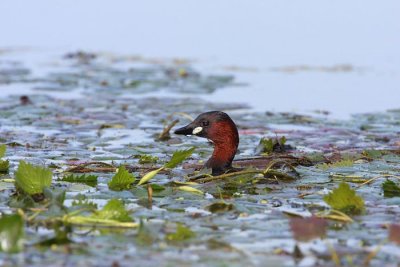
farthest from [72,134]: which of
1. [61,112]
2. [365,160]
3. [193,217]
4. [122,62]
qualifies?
[122,62]

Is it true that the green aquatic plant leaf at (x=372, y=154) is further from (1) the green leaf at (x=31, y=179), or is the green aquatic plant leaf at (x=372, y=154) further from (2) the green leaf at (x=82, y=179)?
(1) the green leaf at (x=31, y=179)

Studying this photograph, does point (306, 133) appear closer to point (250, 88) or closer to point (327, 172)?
point (327, 172)

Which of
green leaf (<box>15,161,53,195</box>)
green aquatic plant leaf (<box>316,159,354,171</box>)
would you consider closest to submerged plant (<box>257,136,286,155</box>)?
green aquatic plant leaf (<box>316,159,354,171</box>)

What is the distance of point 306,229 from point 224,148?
3280 mm

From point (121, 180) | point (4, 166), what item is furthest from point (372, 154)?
point (4, 166)

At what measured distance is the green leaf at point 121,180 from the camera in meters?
10.0

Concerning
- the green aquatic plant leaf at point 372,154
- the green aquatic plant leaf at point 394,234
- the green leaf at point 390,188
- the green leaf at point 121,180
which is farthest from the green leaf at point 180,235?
the green aquatic plant leaf at point 372,154

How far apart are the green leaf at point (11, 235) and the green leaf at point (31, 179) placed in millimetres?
1675

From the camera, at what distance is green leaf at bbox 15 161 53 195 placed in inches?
371

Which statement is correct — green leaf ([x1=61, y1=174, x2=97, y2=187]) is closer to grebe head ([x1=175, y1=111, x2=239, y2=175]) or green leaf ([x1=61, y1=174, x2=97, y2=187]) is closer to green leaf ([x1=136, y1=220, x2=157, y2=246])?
grebe head ([x1=175, y1=111, x2=239, y2=175])

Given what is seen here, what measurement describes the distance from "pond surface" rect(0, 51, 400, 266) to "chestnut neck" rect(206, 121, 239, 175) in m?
0.34

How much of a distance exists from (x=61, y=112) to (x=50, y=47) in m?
10.1

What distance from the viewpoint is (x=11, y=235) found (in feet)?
25.1

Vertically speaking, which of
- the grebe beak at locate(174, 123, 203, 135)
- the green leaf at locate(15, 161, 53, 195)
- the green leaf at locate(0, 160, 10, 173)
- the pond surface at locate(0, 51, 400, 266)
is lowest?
the pond surface at locate(0, 51, 400, 266)
